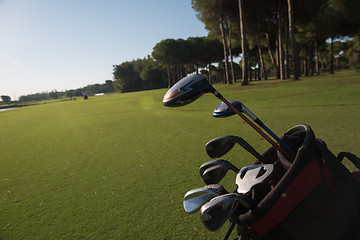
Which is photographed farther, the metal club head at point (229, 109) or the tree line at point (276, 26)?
the tree line at point (276, 26)

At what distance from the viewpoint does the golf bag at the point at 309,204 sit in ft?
2.92

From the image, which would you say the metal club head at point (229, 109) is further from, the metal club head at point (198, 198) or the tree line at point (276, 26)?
the tree line at point (276, 26)

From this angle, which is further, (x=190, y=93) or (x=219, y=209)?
(x=190, y=93)

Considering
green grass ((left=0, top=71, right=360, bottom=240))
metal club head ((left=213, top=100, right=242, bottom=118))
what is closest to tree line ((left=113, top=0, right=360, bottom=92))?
green grass ((left=0, top=71, right=360, bottom=240))

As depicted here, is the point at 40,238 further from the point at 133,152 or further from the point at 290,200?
the point at 133,152

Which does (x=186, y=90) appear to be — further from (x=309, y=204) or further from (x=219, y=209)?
(x=309, y=204)

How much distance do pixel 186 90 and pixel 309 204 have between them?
83 cm

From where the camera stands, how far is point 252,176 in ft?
3.16

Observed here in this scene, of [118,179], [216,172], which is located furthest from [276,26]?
[216,172]

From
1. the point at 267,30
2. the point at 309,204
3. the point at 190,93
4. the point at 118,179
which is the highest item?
the point at 267,30

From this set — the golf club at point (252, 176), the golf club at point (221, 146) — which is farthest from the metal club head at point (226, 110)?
the golf club at point (252, 176)

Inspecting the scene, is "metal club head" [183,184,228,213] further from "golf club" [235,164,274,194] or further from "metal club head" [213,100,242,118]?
"metal club head" [213,100,242,118]

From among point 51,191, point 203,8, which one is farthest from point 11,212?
point 203,8

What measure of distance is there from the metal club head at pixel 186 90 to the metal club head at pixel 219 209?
558 mm
